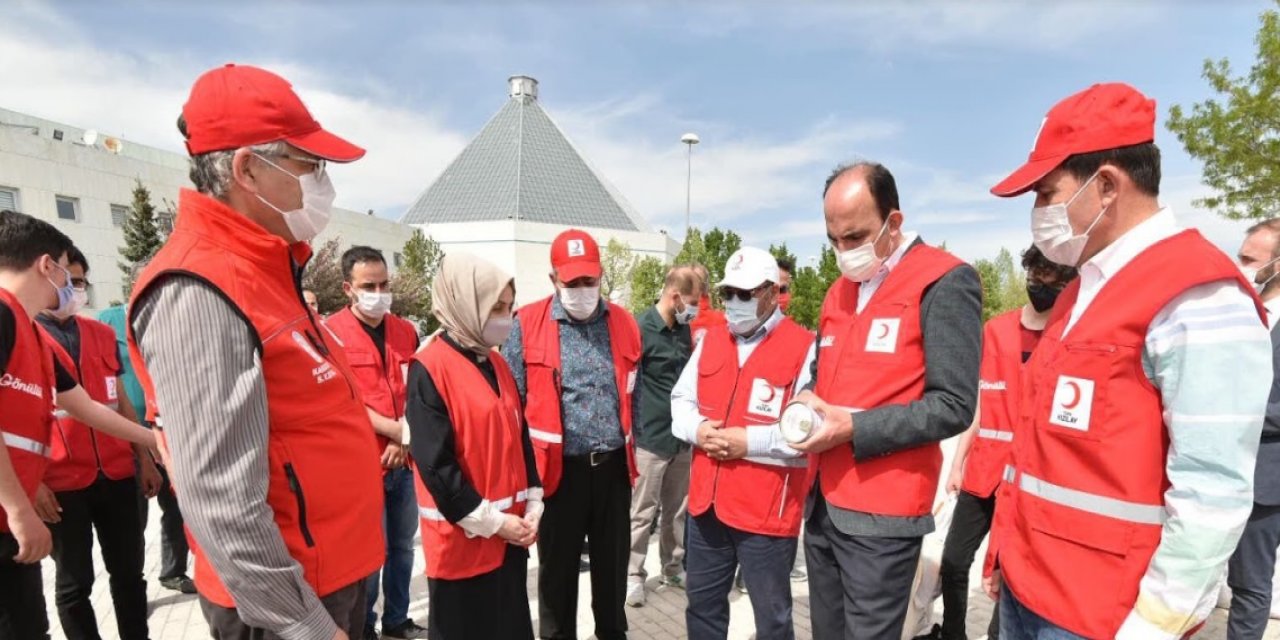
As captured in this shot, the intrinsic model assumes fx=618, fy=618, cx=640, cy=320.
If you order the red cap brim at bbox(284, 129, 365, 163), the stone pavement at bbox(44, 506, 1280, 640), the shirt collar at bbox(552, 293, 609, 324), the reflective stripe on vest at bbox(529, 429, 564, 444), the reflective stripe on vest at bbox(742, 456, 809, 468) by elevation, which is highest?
the red cap brim at bbox(284, 129, 365, 163)

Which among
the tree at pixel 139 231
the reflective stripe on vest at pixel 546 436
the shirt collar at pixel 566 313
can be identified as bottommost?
the reflective stripe on vest at pixel 546 436

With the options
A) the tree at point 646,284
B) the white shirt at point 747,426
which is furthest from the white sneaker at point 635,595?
the tree at point 646,284

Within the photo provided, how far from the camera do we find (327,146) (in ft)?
5.46

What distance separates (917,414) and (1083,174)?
2.70ft

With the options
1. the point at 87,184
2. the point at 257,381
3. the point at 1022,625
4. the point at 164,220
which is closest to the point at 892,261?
the point at 1022,625

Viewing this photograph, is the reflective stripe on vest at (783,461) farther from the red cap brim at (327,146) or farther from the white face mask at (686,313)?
the white face mask at (686,313)

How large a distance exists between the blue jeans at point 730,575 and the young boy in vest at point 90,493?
2923mm

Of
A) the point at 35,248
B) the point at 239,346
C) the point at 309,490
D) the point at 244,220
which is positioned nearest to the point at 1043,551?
the point at 309,490

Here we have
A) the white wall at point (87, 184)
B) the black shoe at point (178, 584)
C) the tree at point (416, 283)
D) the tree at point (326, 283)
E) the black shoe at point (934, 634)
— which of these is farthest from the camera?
the tree at point (416, 283)

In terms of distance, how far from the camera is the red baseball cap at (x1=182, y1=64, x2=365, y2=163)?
151 cm

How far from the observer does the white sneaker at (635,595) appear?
4430 millimetres

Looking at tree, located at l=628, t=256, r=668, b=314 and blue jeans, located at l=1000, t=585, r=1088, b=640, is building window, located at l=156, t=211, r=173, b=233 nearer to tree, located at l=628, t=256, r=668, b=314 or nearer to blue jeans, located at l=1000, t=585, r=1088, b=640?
tree, located at l=628, t=256, r=668, b=314

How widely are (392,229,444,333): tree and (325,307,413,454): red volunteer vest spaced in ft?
64.0

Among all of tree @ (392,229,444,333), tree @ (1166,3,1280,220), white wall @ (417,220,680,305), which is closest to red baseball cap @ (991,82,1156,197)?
tree @ (1166,3,1280,220)
